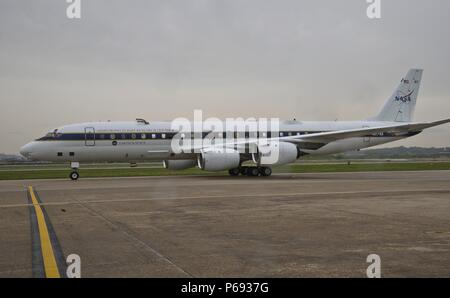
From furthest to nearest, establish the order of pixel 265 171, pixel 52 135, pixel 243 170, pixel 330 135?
1. pixel 243 170
2. pixel 265 171
3. pixel 330 135
4. pixel 52 135

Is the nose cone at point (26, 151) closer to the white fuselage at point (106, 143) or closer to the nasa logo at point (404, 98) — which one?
the white fuselage at point (106, 143)

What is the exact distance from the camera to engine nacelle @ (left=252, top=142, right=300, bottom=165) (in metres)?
25.5

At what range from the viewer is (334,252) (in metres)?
6.59

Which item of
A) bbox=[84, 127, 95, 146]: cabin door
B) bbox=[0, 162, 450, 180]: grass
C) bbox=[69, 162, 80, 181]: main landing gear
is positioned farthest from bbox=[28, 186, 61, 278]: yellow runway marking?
bbox=[0, 162, 450, 180]: grass

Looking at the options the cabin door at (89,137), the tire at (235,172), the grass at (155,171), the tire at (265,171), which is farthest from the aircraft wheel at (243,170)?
the cabin door at (89,137)

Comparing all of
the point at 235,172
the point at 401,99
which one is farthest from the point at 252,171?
the point at 401,99

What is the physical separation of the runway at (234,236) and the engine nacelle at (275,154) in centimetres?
1137

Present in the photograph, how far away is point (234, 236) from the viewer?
7.93 metres

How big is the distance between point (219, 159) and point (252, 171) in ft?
10.3

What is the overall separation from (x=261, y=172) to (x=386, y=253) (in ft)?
66.2

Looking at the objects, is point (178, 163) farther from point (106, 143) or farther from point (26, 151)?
point (26, 151)

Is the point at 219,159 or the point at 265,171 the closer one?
the point at 219,159
